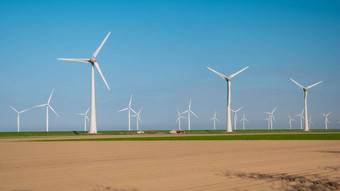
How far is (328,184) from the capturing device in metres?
12.6

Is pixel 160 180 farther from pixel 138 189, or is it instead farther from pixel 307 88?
pixel 307 88

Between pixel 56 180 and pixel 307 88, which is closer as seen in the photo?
pixel 56 180

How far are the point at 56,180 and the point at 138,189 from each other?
427 cm

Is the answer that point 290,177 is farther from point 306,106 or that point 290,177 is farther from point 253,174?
point 306,106

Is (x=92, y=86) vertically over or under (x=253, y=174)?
over

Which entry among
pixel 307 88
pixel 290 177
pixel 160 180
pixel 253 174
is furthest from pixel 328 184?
pixel 307 88

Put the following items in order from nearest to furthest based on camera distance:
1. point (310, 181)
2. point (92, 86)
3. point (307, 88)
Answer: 1. point (310, 181)
2. point (92, 86)
3. point (307, 88)

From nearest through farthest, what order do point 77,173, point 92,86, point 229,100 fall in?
point 77,173
point 92,86
point 229,100

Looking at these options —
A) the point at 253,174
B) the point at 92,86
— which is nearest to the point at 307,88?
the point at 92,86

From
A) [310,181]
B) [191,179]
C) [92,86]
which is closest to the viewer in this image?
[310,181]

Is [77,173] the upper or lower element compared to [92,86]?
lower

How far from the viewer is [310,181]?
13320mm

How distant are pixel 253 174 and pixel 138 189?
5.62 meters

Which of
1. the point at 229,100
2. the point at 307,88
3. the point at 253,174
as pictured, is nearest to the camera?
the point at 253,174
